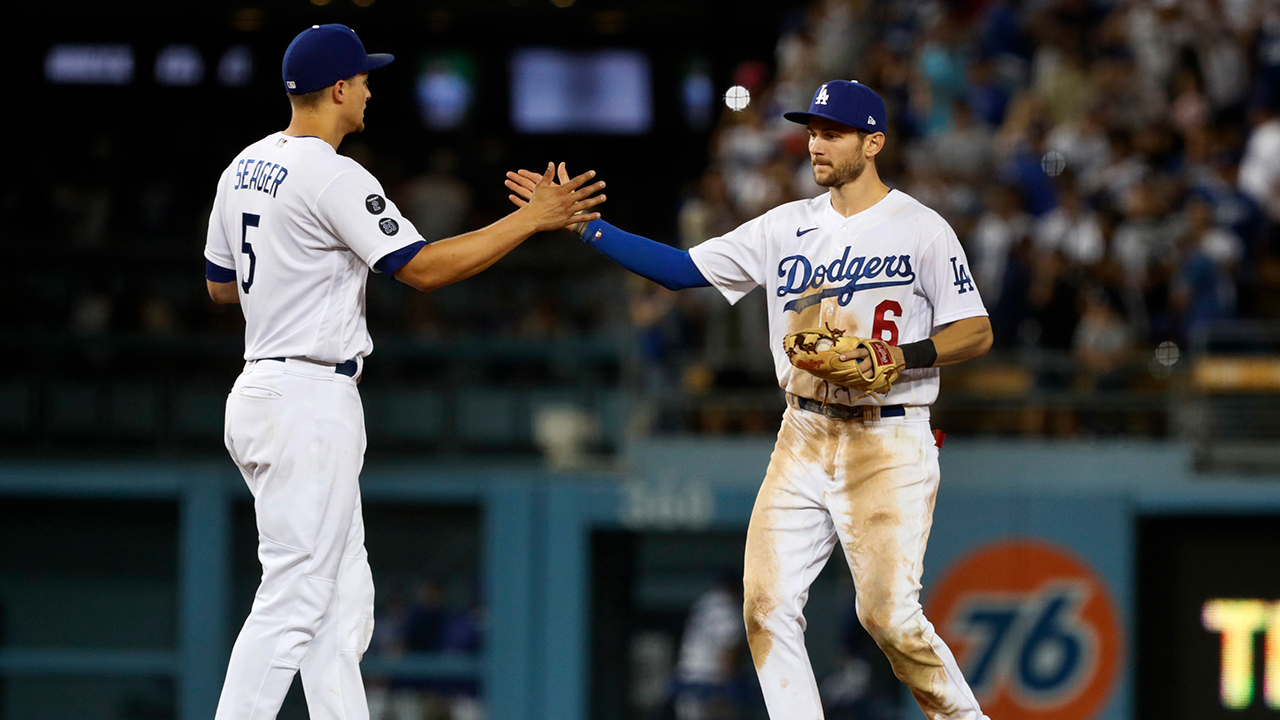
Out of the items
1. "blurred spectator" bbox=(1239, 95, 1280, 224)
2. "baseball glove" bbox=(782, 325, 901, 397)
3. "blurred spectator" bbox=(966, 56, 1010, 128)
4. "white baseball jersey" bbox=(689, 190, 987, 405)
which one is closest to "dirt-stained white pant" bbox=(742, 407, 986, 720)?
"white baseball jersey" bbox=(689, 190, 987, 405)

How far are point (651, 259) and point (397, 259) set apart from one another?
88 cm

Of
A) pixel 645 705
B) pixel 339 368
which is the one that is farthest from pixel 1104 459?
pixel 339 368

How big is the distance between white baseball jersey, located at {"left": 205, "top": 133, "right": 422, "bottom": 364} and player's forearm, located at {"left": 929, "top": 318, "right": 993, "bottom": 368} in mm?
1541

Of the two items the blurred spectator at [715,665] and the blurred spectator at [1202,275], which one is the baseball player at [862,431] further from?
the blurred spectator at [1202,275]

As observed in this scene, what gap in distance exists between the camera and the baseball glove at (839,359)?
4.10 meters

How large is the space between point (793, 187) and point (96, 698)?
5.49 meters

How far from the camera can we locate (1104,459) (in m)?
Answer: 8.91

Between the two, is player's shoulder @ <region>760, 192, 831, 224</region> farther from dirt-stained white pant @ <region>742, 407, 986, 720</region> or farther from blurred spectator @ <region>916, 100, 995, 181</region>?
blurred spectator @ <region>916, 100, 995, 181</region>

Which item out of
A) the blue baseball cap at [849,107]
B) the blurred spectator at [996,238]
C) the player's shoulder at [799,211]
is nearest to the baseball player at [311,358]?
the player's shoulder at [799,211]

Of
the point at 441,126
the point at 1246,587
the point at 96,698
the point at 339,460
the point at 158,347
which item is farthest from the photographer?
the point at 441,126

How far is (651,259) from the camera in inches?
182

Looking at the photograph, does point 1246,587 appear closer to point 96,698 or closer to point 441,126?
point 96,698

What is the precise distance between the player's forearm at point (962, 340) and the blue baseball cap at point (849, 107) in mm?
632

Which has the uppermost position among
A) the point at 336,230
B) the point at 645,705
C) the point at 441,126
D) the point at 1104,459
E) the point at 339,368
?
the point at 441,126
